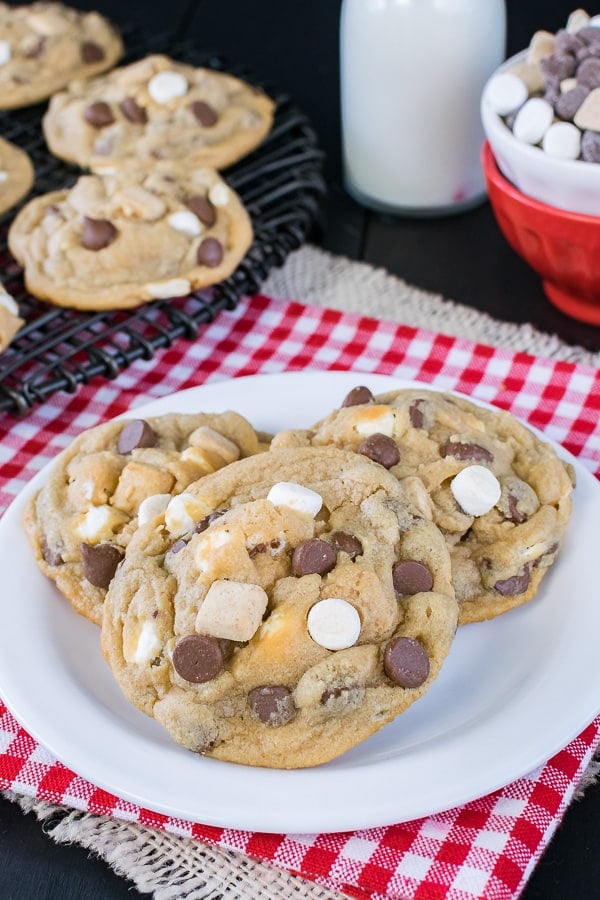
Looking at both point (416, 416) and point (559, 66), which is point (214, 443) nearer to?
point (416, 416)

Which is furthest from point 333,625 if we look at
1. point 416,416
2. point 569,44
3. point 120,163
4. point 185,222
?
point 120,163

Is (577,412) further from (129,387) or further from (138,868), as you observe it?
(138,868)

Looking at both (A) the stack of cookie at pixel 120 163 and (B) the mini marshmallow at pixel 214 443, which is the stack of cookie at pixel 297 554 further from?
(A) the stack of cookie at pixel 120 163

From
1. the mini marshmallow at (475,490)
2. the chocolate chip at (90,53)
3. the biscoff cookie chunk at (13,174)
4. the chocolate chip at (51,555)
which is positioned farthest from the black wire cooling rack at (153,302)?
the mini marshmallow at (475,490)

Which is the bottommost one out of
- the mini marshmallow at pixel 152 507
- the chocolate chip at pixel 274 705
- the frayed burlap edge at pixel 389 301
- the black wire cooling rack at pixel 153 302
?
the frayed burlap edge at pixel 389 301

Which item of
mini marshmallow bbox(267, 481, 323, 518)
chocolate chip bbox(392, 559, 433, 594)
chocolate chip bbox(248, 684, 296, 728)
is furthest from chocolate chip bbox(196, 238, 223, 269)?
chocolate chip bbox(248, 684, 296, 728)

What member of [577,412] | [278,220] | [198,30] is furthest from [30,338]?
[198,30]
